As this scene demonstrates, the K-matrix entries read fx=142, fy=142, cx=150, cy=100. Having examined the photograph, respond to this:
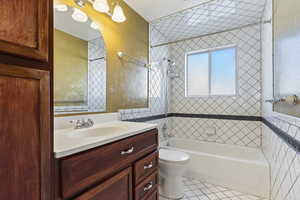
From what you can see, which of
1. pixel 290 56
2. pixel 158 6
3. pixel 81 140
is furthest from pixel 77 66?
pixel 290 56

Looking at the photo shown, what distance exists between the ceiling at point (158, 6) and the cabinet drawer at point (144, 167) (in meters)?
1.85

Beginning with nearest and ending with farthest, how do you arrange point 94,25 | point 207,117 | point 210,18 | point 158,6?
point 94,25 → point 158,6 → point 210,18 → point 207,117

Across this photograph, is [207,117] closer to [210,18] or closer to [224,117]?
[224,117]

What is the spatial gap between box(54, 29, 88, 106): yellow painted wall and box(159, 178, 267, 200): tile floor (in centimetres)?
154

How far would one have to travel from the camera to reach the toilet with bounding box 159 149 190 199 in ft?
5.37

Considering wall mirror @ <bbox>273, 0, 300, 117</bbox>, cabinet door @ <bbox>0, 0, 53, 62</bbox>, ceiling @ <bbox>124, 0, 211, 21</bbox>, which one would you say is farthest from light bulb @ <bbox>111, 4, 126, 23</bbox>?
wall mirror @ <bbox>273, 0, 300, 117</bbox>

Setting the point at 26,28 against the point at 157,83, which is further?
the point at 157,83

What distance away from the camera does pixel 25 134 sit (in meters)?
0.53

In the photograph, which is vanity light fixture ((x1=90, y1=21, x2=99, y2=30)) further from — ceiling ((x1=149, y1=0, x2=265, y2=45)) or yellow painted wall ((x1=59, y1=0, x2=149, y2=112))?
ceiling ((x1=149, y1=0, x2=265, y2=45))

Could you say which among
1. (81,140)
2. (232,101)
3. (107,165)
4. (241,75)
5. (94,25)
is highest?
(94,25)

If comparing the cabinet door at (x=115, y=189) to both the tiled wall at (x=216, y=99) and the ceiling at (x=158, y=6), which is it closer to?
the tiled wall at (x=216, y=99)

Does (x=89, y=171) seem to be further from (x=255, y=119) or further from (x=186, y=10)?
(x=255, y=119)

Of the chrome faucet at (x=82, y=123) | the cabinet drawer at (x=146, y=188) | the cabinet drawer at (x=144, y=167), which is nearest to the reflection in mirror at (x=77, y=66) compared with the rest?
the chrome faucet at (x=82, y=123)

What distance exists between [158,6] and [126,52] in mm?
769
